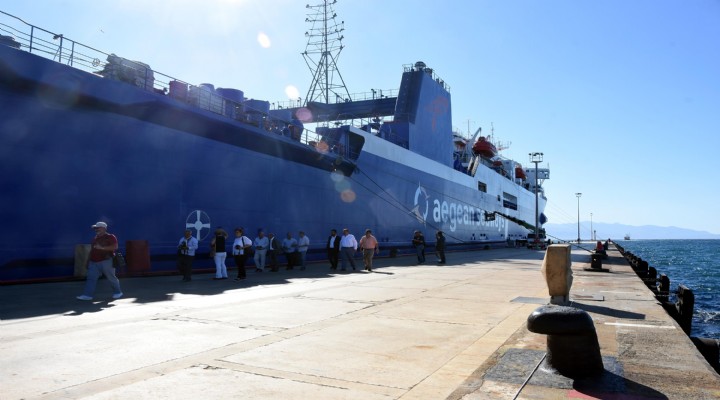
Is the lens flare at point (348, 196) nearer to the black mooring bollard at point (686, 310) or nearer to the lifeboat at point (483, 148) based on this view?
the black mooring bollard at point (686, 310)

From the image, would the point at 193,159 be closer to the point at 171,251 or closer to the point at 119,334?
the point at 171,251

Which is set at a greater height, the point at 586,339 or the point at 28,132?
the point at 28,132

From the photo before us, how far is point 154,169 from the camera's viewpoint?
12867mm

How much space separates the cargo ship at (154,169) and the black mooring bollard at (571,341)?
1050 centimetres

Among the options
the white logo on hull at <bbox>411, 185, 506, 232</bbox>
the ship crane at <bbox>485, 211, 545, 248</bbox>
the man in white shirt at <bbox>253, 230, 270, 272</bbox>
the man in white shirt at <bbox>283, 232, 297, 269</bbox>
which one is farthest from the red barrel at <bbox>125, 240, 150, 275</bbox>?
the ship crane at <bbox>485, 211, 545, 248</bbox>

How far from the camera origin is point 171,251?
13102 mm

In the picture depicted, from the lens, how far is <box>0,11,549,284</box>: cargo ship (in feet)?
33.8

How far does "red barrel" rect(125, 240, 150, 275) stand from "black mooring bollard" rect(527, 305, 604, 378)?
1057 centimetres

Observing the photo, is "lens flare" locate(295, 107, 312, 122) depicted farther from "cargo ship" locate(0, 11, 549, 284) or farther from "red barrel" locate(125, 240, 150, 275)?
"red barrel" locate(125, 240, 150, 275)

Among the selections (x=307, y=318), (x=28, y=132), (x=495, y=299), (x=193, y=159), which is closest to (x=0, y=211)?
(x=28, y=132)

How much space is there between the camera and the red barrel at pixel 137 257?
11.8 metres

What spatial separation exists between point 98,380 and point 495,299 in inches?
263

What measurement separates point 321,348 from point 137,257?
8.65 m

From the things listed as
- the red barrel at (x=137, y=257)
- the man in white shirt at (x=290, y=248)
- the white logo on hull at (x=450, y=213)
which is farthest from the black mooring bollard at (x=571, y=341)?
the white logo on hull at (x=450, y=213)
